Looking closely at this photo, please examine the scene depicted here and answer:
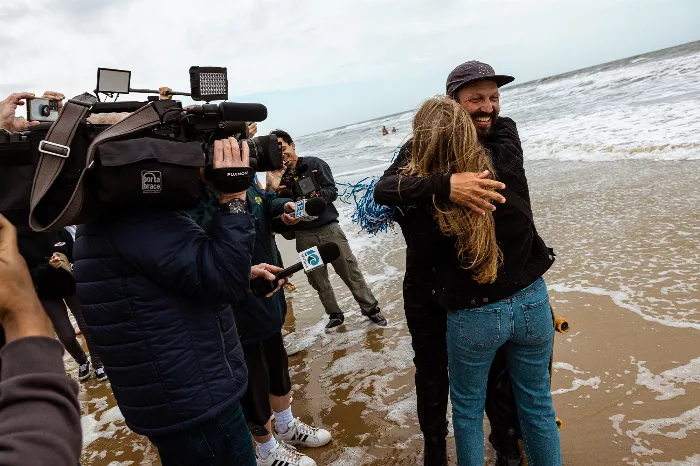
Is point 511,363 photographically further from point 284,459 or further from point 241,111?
point 241,111

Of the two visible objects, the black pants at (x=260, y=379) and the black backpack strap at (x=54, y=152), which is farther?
the black pants at (x=260, y=379)

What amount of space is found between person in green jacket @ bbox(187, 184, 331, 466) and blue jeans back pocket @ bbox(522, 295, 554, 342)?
1449 millimetres

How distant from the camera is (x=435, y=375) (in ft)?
8.32

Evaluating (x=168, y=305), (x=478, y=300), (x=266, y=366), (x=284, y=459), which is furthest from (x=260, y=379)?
(x=478, y=300)

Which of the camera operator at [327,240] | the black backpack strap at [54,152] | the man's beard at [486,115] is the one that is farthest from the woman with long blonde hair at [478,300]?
the camera operator at [327,240]

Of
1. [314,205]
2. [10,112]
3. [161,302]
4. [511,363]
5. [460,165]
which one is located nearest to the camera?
[161,302]

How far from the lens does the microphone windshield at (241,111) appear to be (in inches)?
70.1

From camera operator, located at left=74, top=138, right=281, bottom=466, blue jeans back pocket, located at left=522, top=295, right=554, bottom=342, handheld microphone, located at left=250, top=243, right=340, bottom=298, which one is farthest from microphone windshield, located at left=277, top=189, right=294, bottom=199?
blue jeans back pocket, located at left=522, top=295, right=554, bottom=342

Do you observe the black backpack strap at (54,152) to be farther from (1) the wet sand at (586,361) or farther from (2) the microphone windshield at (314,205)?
(1) the wet sand at (586,361)

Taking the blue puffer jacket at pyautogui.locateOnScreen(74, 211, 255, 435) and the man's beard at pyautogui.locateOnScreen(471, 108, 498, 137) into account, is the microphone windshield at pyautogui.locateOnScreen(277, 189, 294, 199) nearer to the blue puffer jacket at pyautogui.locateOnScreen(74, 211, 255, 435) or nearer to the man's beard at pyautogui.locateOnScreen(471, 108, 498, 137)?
the man's beard at pyautogui.locateOnScreen(471, 108, 498, 137)

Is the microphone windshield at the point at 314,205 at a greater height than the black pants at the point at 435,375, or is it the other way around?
the microphone windshield at the point at 314,205

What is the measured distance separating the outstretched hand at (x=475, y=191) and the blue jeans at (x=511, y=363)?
46 centimetres

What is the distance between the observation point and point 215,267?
5.53ft

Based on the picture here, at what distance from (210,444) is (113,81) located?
1683mm
